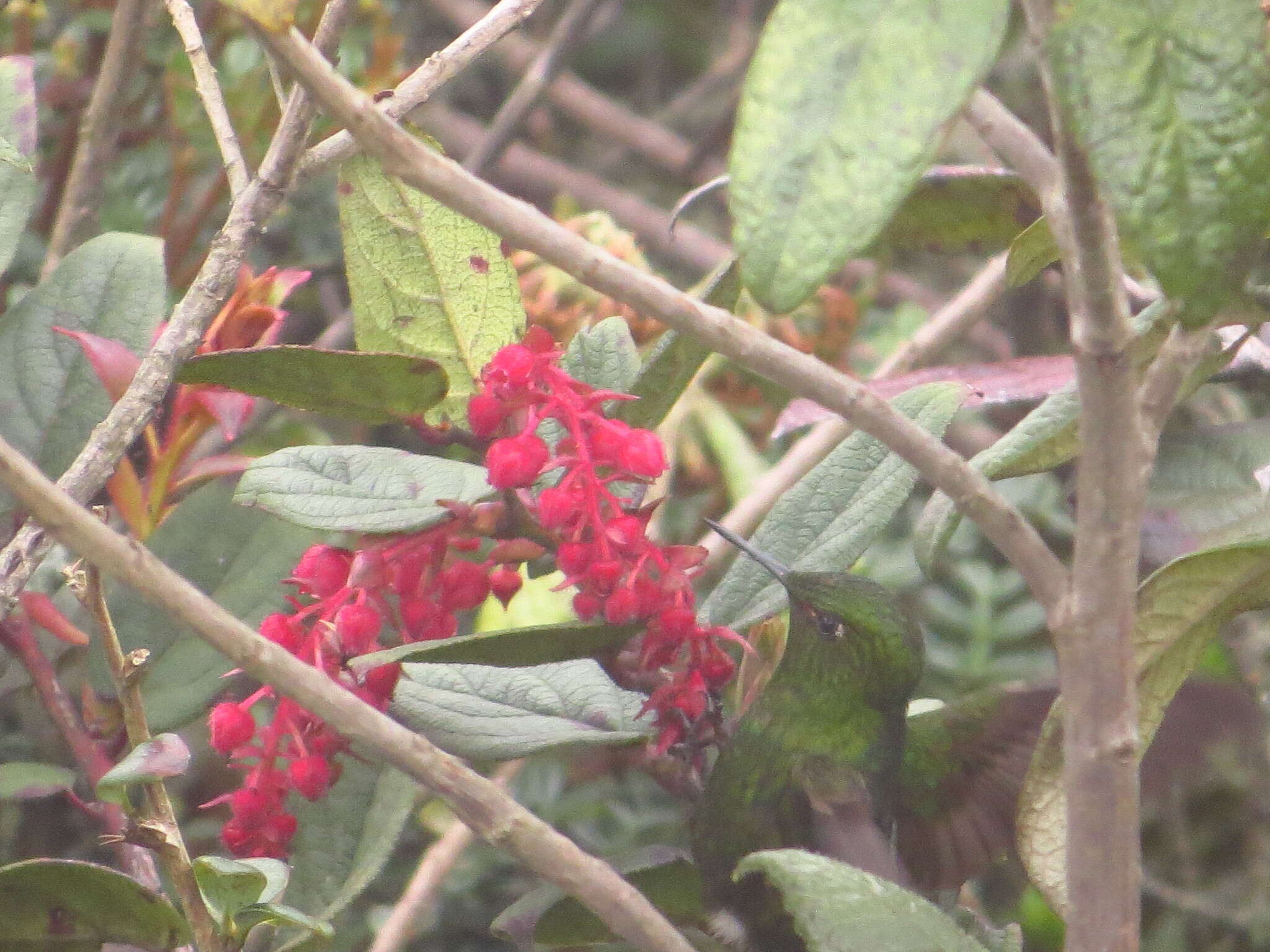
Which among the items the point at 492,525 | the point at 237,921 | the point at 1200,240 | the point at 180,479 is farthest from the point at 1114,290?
the point at 180,479

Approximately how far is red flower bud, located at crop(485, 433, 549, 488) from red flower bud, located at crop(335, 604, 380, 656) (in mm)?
95

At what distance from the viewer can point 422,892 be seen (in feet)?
3.56

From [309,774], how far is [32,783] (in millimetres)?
205

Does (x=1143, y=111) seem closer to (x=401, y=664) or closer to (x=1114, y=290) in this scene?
(x=1114, y=290)

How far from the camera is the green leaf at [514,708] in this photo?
765 mm

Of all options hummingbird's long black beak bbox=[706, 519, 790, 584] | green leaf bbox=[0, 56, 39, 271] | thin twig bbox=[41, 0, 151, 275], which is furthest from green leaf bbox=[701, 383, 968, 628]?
thin twig bbox=[41, 0, 151, 275]

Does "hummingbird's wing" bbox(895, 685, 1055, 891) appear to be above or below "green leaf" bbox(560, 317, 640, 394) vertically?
below

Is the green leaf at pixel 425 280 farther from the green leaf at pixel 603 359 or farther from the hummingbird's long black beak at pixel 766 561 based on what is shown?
the hummingbird's long black beak at pixel 766 561

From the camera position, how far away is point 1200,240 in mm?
442

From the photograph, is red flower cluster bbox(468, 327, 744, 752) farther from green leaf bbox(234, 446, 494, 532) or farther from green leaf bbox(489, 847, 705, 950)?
green leaf bbox(489, 847, 705, 950)

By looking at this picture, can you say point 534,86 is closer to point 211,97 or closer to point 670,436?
point 670,436

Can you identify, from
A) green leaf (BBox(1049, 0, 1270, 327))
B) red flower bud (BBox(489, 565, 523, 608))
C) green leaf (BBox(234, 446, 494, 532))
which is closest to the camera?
green leaf (BBox(1049, 0, 1270, 327))

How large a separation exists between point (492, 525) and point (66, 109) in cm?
109

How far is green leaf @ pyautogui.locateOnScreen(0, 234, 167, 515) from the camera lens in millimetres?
930
